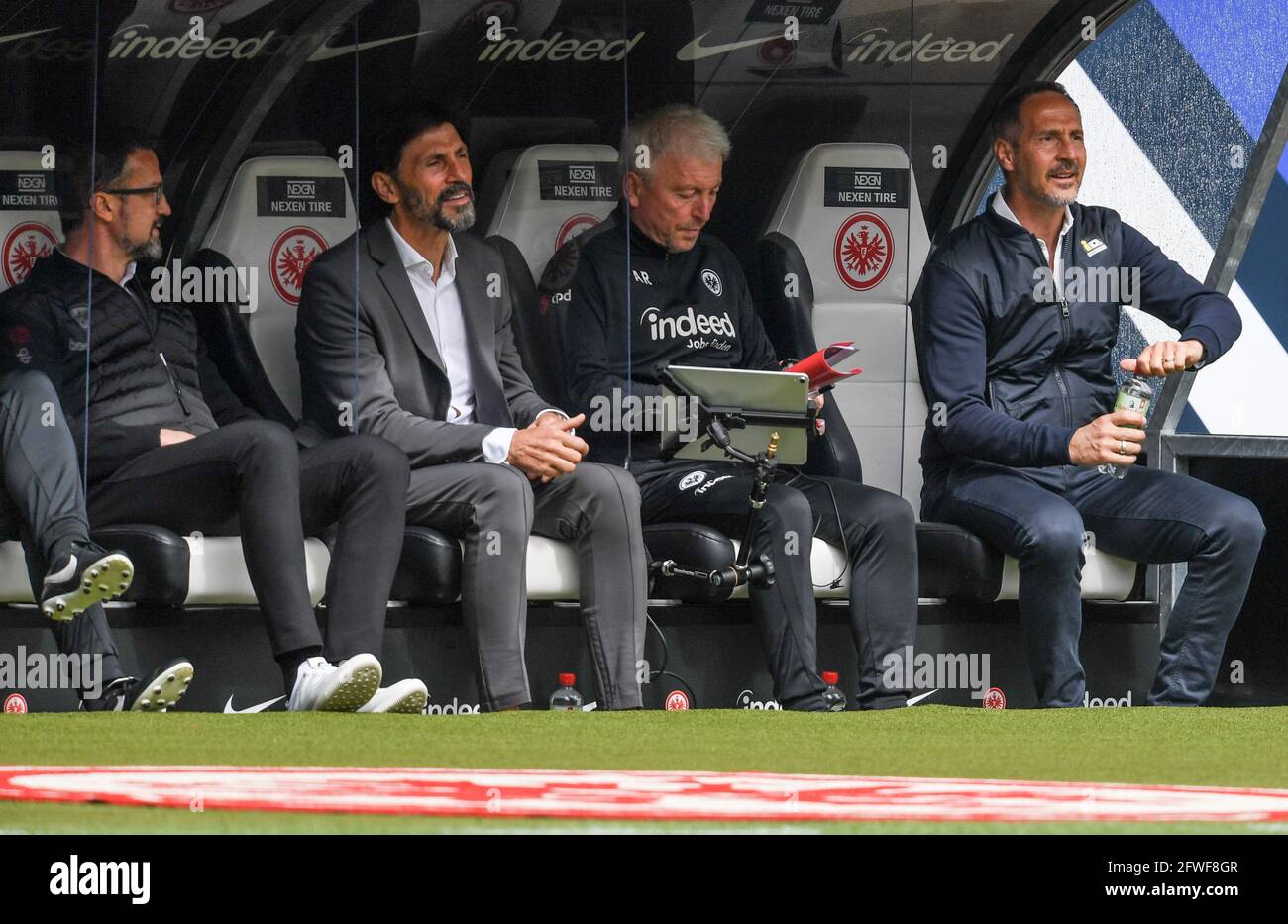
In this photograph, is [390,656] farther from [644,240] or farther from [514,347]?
[644,240]

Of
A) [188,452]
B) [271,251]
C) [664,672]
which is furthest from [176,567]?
[664,672]

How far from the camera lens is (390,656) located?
5.62m

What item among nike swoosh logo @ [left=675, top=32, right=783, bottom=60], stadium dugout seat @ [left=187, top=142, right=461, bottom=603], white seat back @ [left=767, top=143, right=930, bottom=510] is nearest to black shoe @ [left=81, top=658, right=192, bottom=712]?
stadium dugout seat @ [left=187, top=142, right=461, bottom=603]

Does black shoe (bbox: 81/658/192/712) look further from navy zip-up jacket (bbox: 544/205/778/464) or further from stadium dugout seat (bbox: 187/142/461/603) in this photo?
navy zip-up jacket (bbox: 544/205/778/464)

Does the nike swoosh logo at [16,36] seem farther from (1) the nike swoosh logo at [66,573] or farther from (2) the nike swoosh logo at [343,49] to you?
(1) the nike swoosh logo at [66,573]

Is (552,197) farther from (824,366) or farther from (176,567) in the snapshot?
(176,567)

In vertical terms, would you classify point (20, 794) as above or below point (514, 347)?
below

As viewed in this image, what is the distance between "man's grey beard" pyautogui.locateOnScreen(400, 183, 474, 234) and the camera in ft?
19.7

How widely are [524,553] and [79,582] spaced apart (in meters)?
1.03

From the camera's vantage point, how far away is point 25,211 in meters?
5.80

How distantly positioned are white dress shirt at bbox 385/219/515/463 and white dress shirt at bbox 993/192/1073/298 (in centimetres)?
151

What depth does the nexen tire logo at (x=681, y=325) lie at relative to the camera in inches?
246
